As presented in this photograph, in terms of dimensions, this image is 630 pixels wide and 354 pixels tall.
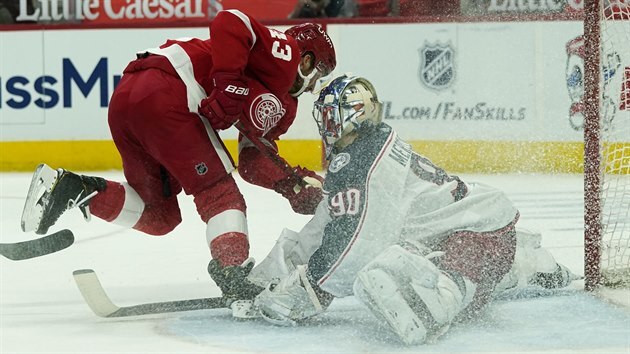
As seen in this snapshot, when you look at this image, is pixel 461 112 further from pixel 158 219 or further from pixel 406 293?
pixel 406 293

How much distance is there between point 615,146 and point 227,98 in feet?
4.25

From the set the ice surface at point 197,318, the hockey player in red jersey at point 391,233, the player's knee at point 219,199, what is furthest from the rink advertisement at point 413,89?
the hockey player in red jersey at point 391,233

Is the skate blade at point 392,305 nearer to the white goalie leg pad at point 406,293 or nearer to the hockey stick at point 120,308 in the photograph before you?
the white goalie leg pad at point 406,293

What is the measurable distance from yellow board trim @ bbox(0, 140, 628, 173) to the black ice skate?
322 cm

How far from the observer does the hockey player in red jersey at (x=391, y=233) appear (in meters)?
2.54

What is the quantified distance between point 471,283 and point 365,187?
33 centimetres

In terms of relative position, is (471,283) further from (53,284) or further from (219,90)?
(53,284)

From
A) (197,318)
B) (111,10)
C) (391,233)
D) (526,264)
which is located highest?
(111,10)

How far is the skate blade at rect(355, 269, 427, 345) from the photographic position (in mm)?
2484

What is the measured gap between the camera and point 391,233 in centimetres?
265

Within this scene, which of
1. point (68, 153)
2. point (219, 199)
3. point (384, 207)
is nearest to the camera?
point (384, 207)

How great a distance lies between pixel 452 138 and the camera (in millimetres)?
6207

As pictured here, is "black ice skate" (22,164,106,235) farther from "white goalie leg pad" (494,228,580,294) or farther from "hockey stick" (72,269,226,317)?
"white goalie leg pad" (494,228,580,294)

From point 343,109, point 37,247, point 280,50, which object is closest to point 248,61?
point 280,50
